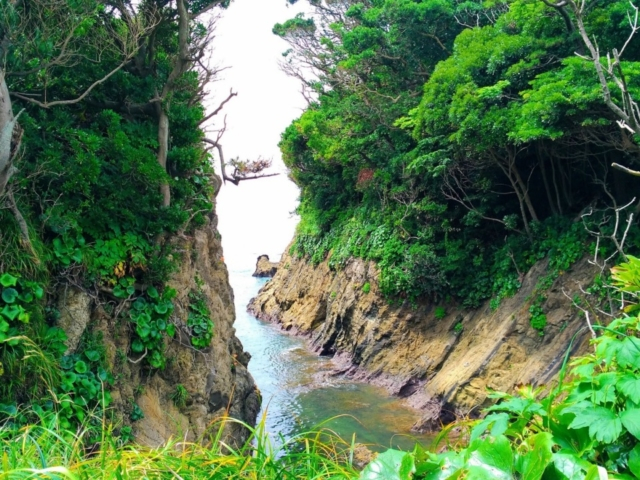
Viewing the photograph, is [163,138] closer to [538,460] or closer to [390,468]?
[390,468]

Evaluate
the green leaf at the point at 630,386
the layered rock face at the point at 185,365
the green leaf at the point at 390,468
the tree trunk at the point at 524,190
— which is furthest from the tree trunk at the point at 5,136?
the tree trunk at the point at 524,190

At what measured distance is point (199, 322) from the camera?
7.51m

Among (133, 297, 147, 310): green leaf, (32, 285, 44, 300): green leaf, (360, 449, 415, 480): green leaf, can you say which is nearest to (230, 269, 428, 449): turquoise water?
(133, 297, 147, 310): green leaf

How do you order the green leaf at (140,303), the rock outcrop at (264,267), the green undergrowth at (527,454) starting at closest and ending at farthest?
the green undergrowth at (527,454) < the green leaf at (140,303) < the rock outcrop at (264,267)

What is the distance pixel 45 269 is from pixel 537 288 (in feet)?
29.2

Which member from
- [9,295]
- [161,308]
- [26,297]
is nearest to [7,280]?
[9,295]

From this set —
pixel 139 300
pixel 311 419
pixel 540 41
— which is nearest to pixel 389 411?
pixel 311 419

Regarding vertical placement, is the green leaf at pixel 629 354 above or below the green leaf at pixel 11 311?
below

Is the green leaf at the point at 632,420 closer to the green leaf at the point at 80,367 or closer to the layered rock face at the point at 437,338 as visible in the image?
the layered rock face at the point at 437,338

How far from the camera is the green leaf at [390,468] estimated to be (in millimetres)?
1346

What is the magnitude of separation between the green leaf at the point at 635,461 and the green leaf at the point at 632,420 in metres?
0.05

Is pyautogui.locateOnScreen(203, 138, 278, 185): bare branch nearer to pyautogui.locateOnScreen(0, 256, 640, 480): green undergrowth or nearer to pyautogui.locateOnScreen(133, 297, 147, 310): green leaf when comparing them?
pyautogui.locateOnScreen(133, 297, 147, 310): green leaf

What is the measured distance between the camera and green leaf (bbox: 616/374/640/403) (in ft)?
4.67

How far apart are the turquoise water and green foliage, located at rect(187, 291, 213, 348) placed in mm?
1488
